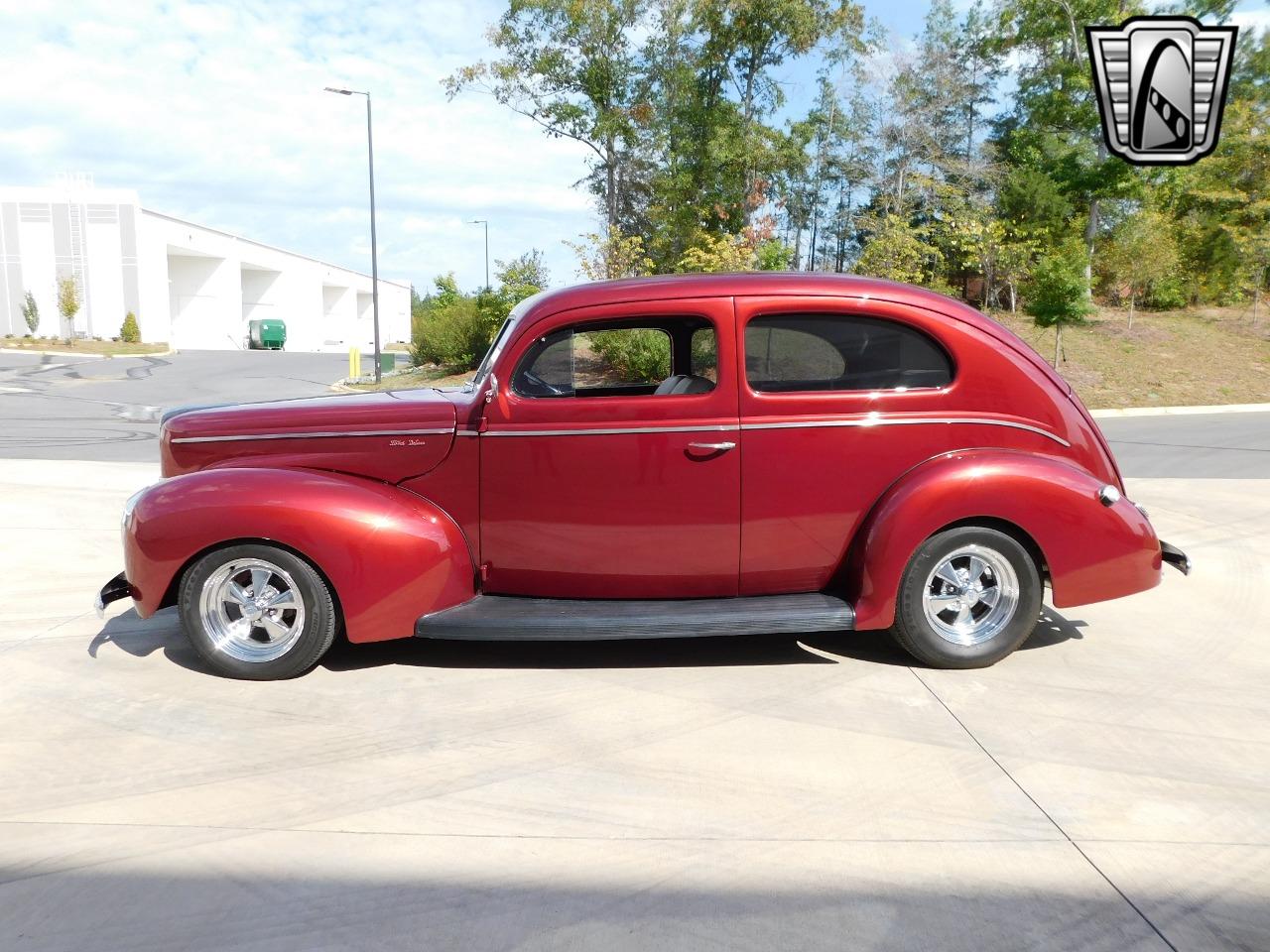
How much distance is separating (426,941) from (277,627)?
215 centimetres

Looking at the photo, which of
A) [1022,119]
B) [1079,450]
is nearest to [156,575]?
[1079,450]

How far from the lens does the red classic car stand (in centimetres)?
404

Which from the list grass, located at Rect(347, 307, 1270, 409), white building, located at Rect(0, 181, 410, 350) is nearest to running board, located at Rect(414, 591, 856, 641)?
grass, located at Rect(347, 307, 1270, 409)

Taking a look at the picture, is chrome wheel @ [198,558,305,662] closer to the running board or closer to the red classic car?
Answer: the red classic car

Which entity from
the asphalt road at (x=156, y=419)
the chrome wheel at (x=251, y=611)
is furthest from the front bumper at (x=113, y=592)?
the asphalt road at (x=156, y=419)

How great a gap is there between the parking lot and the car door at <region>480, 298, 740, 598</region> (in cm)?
47

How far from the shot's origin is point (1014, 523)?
13.5ft

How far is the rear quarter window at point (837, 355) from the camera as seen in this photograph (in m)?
4.22

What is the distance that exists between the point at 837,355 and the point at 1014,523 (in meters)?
1.11

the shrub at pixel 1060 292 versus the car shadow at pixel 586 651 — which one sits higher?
the shrub at pixel 1060 292

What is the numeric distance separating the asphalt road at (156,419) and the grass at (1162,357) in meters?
2.67

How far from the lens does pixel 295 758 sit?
3379 millimetres

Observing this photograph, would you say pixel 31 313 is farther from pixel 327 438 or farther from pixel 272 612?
pixel 272 612

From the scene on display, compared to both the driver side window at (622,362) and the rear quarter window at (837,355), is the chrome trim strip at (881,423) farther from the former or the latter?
the driver side window at (622,362)
